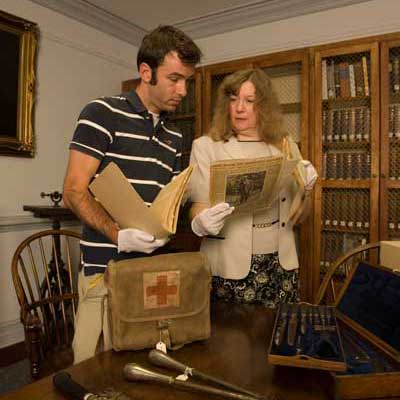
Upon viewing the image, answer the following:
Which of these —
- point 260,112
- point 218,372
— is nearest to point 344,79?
point 260,112

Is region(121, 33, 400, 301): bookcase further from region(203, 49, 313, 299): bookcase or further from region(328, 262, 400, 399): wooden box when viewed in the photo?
region(328, 262, 400, 399): wooden box

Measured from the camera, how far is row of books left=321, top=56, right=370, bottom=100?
2660 mm

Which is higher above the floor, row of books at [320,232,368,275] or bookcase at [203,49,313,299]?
bookcase at [203,49,313,299]

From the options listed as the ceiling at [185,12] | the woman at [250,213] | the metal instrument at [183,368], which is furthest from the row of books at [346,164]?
the metal instrument at [183,368]

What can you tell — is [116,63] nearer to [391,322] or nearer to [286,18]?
[286,18]

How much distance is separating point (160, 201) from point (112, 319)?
12.9 inches

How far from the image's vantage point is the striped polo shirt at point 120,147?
1236 mm

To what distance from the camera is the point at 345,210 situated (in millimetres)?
2746

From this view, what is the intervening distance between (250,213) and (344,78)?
1618 mm

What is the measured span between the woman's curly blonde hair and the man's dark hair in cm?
41

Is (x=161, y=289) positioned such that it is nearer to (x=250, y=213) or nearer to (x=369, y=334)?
(x=369, y=334)

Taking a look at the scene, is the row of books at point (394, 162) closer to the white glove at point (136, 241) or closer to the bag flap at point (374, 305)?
the bag flap at point (374, 305)

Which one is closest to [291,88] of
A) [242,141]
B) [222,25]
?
[222,25]

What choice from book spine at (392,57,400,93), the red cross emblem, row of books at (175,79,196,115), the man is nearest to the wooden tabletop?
row of books at (175,79,196,115)
